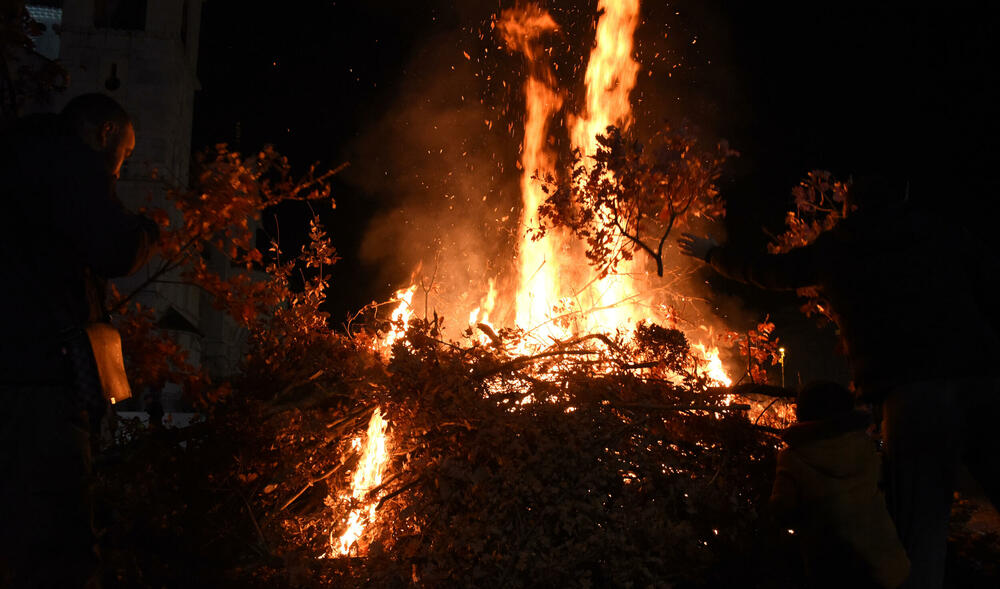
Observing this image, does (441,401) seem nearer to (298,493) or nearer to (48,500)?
(298,493)

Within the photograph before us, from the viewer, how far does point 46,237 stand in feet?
8.02

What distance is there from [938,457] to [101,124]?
405 cm

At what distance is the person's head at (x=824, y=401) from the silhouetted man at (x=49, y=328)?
10.6 feet

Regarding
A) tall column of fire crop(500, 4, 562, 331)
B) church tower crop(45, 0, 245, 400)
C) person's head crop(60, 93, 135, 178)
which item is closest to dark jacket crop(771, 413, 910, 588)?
person's head crop(60, 93, 135, 178)

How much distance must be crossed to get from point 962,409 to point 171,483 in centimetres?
438

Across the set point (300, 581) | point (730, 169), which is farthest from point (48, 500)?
point (730, 169)

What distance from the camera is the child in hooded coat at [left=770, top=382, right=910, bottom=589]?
2916mm

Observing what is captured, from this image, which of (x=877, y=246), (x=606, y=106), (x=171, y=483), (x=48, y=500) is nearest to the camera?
(x=48, y=500)

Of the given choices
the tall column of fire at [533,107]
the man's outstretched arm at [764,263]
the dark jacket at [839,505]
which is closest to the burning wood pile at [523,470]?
the dark jacket at [839,505]

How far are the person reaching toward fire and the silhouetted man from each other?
3.48 meters

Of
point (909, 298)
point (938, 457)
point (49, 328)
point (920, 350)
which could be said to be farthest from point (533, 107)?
point (49, 328)

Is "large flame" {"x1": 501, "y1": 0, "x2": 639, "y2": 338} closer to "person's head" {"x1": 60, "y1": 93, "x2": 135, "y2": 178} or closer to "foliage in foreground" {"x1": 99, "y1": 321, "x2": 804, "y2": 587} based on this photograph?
"foliage in foreground" {"x1": 99, "y1": 321, "x2": 804, "y2": 587}

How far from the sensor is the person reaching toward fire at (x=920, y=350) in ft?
9.77

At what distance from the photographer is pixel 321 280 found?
18.9 ft
